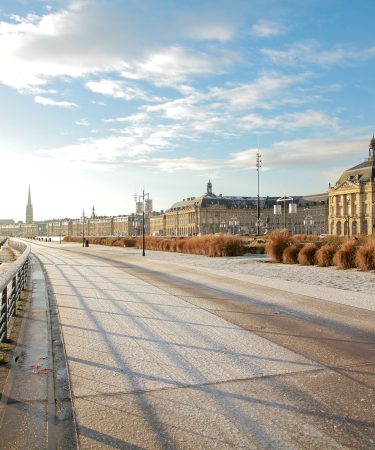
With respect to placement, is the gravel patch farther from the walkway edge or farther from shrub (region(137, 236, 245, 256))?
shrub (region(137, 236, 245, 256))

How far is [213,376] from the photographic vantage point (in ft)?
17.7

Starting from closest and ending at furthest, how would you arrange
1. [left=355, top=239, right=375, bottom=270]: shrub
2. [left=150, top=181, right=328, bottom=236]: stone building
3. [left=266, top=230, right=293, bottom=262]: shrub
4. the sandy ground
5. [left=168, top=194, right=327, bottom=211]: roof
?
the sandy ground < [left=355, top=239, right=375, bottom=270]: shrub < [left=266, top=230, right=293, bottom=262]: shrub < [left=150, top=181, right=328, bottom=236]: stone building < [left=168, top=194, right=327, bottom=211]: roof

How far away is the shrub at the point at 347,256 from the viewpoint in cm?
2073

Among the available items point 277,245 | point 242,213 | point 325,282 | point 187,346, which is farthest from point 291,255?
point 242,213

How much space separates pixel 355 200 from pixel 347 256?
311 feet

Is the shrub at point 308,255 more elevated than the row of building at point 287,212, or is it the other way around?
the row of building at point 287,212

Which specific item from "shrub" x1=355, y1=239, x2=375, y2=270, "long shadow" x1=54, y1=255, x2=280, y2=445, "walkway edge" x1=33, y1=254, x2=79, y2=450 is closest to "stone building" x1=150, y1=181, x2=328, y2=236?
"shrub" x1=355, y1=239, x2=375, y2=270

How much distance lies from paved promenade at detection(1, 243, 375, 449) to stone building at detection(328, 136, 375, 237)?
319 ft

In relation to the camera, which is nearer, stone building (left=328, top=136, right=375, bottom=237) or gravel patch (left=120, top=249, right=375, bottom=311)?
gravel patch (left=120, top=249, right=375, bottom=311)

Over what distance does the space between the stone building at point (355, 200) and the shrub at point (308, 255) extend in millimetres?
81459

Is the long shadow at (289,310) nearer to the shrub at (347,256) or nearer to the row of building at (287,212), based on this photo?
the shrub at (347,256)

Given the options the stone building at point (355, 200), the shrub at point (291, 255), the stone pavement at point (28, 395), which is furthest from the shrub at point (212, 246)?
the stone building at point (355, 200)

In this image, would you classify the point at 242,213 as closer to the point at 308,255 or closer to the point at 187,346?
the point at 308,255

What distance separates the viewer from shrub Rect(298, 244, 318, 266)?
23469 mm
